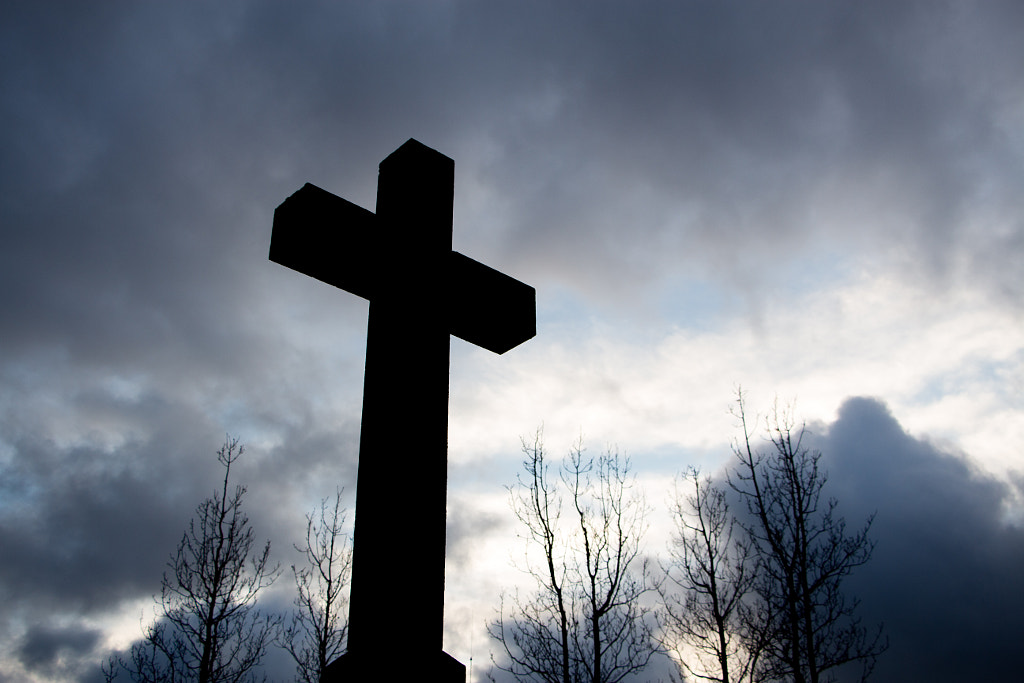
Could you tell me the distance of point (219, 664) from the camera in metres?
14.0

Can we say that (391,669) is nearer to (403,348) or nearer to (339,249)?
(403,348)

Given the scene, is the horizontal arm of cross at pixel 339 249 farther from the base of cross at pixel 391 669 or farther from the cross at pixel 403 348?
the base of cross at pixel 391 669

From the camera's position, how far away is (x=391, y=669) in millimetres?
1774

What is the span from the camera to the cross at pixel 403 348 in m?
1.85

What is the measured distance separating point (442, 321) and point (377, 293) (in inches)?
10.2

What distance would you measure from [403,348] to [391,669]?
99 cm

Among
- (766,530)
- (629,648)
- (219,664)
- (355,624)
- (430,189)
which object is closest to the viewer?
(355,624)

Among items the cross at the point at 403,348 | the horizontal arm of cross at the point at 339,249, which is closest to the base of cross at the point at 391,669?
the cross at the point at 403,348

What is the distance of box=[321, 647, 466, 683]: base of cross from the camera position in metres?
1.75

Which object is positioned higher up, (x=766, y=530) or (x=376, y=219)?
(x=766, y=530)

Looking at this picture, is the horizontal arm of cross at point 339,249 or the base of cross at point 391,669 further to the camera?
the horizontal arm of cross at point 339,249

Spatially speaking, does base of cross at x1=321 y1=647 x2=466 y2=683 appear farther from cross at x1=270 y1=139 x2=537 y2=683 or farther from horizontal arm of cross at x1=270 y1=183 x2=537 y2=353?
horizontal arm of cross at x1=270 y1=183 x2=537 y2=353

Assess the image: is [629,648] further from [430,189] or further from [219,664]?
[430,189]

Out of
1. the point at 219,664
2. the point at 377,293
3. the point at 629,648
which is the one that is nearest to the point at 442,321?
the point at 377,293
